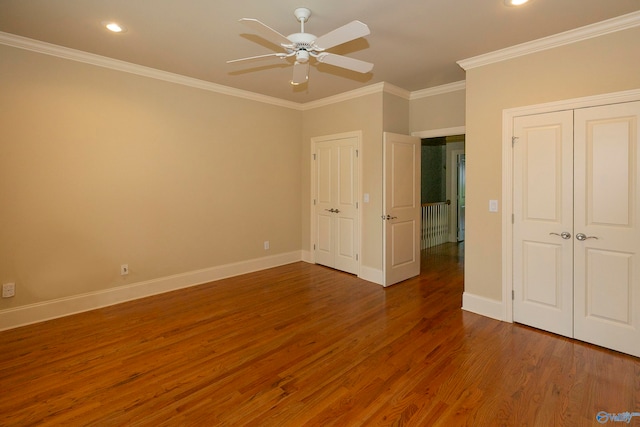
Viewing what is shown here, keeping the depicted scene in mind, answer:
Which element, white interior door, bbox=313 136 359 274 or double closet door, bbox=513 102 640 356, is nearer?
double closet door, bbox=513 102 640 356

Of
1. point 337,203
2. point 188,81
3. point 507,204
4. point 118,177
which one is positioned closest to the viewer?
point 507,204

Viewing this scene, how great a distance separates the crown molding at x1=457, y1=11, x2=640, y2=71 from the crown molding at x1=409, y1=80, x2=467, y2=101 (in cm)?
67

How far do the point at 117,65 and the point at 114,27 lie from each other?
990 millimetres

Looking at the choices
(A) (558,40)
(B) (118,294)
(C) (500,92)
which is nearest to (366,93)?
(C) (500,92)

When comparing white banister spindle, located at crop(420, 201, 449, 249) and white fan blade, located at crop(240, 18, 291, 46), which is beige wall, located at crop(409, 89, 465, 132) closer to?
white banister spindle, located at crop(420, 201, 449, 249)

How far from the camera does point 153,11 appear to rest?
265 cm

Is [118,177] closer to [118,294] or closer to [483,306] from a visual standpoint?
[118,294]

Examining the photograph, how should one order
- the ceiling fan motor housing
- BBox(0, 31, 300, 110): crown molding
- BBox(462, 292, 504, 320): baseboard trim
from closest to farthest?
the ceiling fan motor housing
BBox(0, 31, 300, 110): crown molding
BBox(462, 292, 504, 320): baseboard trim

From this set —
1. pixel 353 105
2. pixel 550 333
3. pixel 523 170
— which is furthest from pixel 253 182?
pixel 550 333

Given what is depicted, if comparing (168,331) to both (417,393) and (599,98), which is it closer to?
(417,393)

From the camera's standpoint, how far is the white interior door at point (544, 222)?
303 centimetres

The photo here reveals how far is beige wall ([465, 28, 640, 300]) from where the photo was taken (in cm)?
278

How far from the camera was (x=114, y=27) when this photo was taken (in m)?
2.92

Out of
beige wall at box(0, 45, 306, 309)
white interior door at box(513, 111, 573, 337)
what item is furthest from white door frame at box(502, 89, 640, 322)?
beige wall at box(0, 45, 306, 309)
